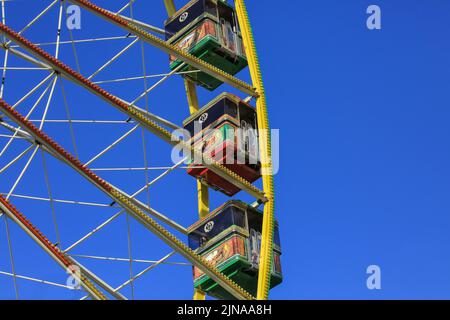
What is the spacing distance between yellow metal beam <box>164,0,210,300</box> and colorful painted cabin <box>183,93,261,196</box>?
91cm

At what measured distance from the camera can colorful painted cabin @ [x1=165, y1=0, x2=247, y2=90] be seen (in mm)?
29375

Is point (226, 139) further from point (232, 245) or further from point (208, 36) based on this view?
point (208, 36)

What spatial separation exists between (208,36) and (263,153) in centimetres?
382

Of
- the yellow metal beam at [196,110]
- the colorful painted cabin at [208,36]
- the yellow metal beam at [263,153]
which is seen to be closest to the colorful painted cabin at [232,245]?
the yellow metal beam at [263,153]

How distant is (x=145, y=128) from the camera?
1021 inches

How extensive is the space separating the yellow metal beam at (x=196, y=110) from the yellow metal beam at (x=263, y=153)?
180 centimetres

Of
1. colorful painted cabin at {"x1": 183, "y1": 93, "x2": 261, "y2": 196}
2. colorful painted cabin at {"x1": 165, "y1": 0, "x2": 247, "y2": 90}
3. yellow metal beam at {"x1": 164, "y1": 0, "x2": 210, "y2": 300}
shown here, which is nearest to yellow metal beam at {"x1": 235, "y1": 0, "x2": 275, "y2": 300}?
colorful painted cabin at {"x1": 183, "y1": 93, "x2": 261, "y2": 196}

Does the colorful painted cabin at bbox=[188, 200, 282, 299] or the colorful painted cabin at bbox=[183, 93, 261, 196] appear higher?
the colorful painted cabin at bbox=[183, 93, 261, 196]

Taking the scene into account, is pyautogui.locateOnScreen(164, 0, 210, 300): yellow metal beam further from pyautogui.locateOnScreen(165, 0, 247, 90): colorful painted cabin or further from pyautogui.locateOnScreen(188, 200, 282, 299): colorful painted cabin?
pyautogui.locateOnScreen(188, 200, 282, 299): colorful painted cabin

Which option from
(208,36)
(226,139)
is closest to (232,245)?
(226,139)

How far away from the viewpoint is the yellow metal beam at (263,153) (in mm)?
25388

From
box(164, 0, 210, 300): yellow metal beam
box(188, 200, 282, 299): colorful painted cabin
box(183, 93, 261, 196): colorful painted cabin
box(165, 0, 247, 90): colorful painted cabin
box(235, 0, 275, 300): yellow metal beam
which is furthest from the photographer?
box(165, 0, 247, 90): colorful painted cabin

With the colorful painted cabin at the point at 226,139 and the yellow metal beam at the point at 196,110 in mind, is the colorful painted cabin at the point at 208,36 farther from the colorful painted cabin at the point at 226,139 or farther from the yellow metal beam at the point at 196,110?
the colorful painted cabin at the point at 226,139
